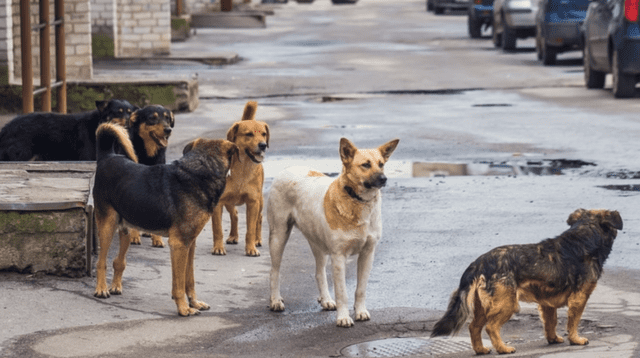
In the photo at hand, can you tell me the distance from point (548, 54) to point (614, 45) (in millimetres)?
7184

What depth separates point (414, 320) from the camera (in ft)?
21.8

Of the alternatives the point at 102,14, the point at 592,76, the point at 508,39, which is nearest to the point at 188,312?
the point at 592,76

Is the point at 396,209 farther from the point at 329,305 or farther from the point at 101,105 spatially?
the point at 329,305

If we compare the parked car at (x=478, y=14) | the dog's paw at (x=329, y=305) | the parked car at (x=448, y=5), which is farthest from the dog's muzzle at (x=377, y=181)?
the parked car at (x=448, y=5)

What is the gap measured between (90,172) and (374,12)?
43.4m

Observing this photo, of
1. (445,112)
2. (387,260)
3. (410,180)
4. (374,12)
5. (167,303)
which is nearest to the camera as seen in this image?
(167,303)

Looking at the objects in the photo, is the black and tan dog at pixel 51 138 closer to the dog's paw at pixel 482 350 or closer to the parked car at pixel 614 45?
the dog's paw at pixel 482 350

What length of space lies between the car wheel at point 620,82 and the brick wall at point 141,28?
41.3 feet

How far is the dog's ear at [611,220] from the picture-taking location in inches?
233

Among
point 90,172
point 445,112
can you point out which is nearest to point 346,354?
point 90,172

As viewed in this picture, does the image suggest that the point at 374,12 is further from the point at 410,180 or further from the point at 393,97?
the point at 410,180

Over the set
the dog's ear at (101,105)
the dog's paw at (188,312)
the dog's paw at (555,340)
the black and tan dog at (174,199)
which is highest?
the dog's ear at (101,105)

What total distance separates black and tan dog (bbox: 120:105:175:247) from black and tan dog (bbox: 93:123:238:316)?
5.18 ft

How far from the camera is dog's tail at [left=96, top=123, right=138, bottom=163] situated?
23.3 ft
